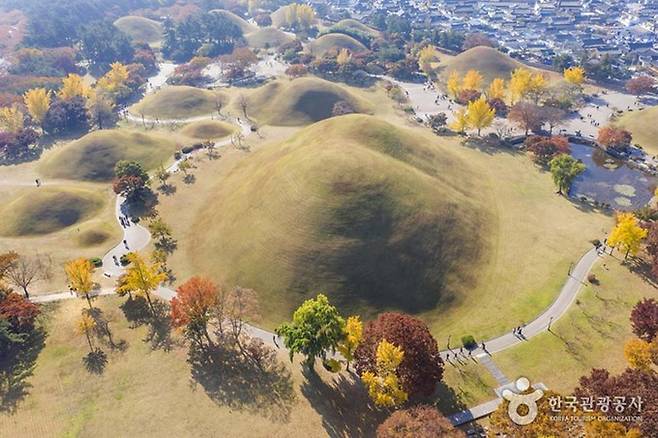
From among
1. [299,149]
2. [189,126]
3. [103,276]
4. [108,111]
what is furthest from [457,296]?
[108,111]

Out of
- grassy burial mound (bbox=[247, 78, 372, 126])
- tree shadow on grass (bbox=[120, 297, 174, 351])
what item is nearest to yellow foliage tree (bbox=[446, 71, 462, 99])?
grassy burial mound (bbox=[247, 78, 372, 126])

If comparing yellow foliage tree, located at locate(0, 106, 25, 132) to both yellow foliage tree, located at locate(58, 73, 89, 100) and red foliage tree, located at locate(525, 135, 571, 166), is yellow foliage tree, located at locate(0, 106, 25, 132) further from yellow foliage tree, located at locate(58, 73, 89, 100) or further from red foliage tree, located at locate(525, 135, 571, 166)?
red foliage tree, located at locate(525, 135, 571, 166)

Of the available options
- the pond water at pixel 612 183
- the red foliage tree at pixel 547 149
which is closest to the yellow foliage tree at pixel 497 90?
the red foliage tree at pixel 547 149

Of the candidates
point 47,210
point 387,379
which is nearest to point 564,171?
point 387,379

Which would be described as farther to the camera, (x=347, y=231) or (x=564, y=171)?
(x=564, y=171)

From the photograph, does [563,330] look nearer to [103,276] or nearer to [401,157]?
[401,157]

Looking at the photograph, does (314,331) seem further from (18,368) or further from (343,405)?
(18,368)

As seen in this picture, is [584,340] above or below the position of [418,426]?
below
